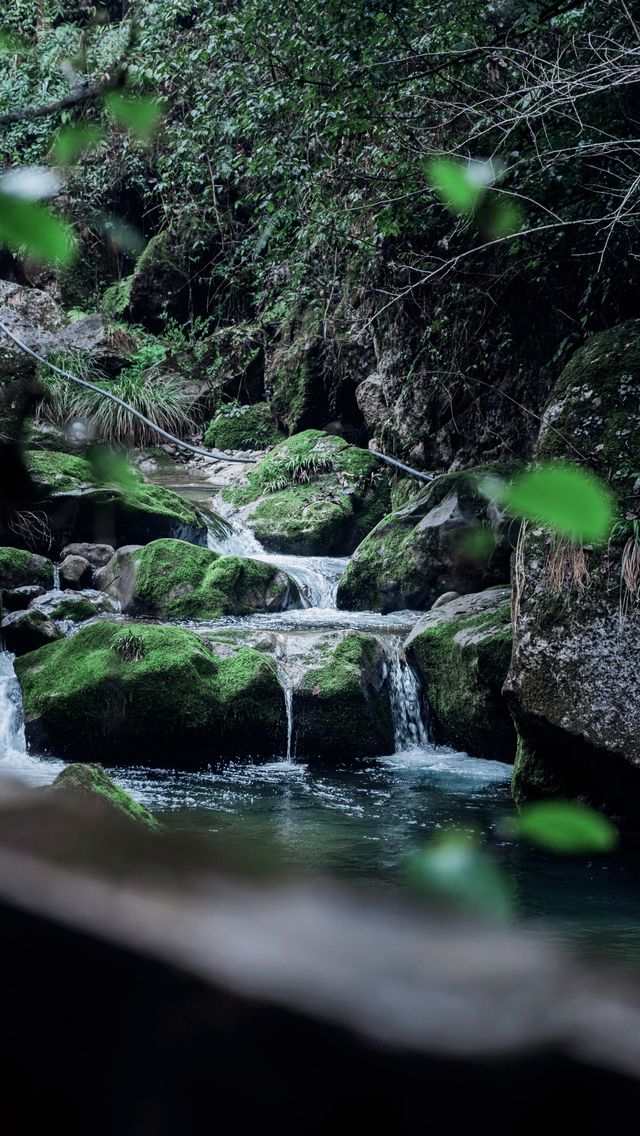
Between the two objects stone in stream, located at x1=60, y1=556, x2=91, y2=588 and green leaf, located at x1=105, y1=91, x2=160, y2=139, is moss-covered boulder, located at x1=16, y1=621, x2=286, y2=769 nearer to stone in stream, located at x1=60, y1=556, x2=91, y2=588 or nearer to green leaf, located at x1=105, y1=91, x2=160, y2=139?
stone in stream, located at x1=60, y1=556, x2=91, y2=588

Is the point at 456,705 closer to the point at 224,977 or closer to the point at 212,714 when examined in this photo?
the point at 212,714

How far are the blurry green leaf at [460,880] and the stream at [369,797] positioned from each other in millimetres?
3278

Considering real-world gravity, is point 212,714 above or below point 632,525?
below

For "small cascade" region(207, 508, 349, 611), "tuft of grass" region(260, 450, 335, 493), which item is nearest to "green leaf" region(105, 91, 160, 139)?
"small cascade" region(207, 508, 349, 611)

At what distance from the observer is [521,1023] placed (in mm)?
395

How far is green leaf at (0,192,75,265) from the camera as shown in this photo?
1.86 ft

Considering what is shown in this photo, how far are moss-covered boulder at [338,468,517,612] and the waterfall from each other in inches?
148

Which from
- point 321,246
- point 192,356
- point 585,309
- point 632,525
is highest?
point 192,356

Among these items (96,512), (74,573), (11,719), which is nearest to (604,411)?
(11,719)

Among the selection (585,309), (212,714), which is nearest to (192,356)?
(585,309)

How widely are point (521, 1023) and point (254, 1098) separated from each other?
130 millimetres

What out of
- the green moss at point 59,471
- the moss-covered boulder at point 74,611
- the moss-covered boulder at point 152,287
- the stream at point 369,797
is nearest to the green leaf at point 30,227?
the stream at point 369,797

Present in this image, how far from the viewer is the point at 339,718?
7000mm

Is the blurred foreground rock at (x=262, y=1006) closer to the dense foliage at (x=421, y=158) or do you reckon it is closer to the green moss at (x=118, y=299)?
the dense foliage at (x=421, y=158)
